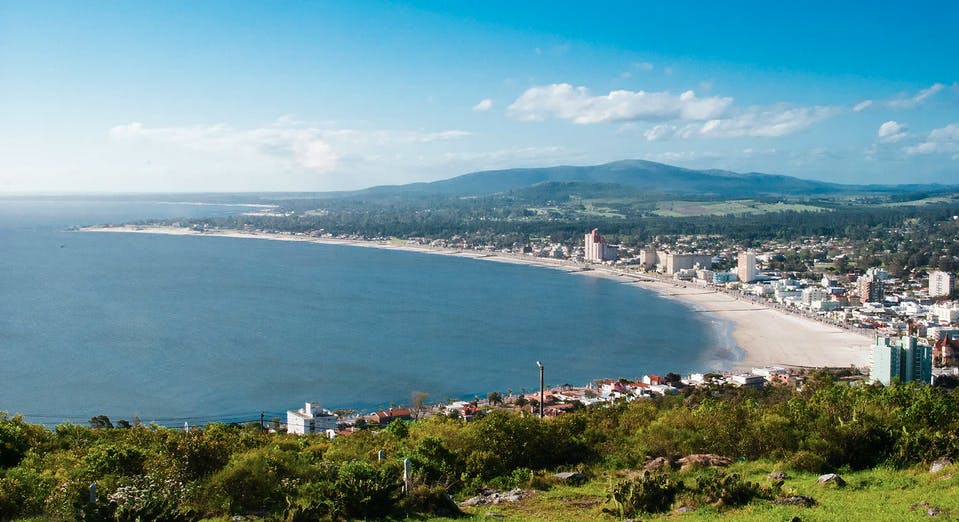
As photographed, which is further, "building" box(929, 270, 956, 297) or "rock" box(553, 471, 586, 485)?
"building" box(929, 270, 956, 297)

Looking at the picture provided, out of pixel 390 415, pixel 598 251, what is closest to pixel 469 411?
pixel 390 415

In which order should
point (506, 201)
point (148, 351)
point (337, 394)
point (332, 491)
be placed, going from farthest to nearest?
point (506, 201) < point (148, 351) < point (337, 394) < point (332, 491)

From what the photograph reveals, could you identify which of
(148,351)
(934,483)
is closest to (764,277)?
(148,351)

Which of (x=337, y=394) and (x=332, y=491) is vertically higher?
(x=332, y=491)

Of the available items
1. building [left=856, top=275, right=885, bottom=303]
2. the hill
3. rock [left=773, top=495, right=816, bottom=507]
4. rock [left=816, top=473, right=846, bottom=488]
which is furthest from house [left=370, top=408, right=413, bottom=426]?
the hill

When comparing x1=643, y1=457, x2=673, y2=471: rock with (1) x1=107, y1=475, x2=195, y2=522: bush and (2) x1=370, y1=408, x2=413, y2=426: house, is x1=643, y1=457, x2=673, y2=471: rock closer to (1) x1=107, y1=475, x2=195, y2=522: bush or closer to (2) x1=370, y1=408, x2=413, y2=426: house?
(1) x1=107, y1=475, x2=195, y2=522: bush

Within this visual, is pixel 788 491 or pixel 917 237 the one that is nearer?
pixel 788 491

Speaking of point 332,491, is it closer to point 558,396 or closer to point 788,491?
point 788,491
